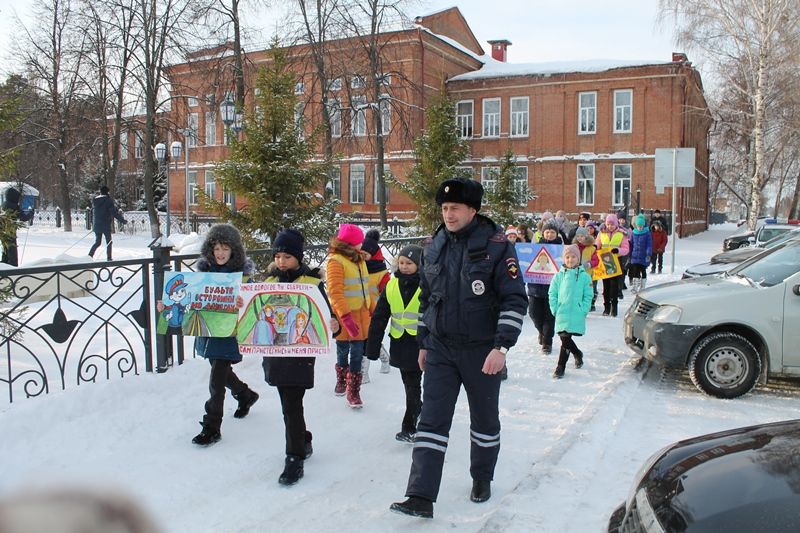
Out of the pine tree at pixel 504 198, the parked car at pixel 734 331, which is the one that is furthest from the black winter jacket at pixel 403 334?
the pine tree at pixel 504 198

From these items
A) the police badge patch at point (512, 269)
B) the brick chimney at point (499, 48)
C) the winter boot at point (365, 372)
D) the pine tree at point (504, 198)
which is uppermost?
the brick chimney at point (499, 48)

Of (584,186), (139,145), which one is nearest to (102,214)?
(584,186)

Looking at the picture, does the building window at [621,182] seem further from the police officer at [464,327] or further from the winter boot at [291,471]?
the winter boot at [291,471]

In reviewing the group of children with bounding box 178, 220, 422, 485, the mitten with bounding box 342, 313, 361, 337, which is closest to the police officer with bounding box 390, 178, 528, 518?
the group of children with bounding box 178, 220, 422, 485

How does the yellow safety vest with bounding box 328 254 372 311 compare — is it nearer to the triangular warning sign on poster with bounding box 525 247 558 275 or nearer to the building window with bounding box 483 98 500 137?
the triangular warning sign on poster with bounding box 525 247 558 275

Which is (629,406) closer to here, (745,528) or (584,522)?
(584,522)

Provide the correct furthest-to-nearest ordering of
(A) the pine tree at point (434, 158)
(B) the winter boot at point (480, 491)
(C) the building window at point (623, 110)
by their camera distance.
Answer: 1. (C) the building window at point (623, 110)
2. (A) the pine tree at point (434, 158)
3. (B) the winter boot at point (480, 491)

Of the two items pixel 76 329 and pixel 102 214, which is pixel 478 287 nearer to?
pixel 76 329

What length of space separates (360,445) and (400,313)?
1122 millimetres

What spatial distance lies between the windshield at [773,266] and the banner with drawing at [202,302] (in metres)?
5.41

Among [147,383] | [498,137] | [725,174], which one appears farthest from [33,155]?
[725,174]

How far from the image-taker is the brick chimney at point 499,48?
51688 millimetres

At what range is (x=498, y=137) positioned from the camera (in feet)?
139

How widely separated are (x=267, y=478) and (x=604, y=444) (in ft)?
8.68
